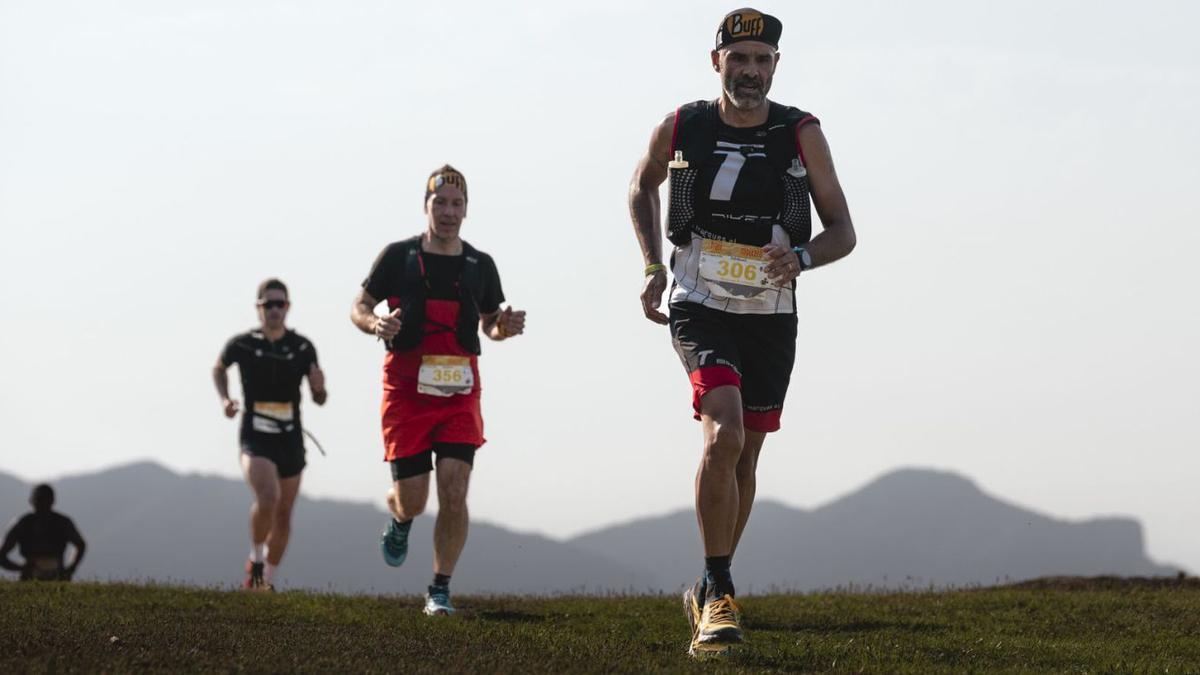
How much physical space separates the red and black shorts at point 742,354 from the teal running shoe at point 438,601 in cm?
327

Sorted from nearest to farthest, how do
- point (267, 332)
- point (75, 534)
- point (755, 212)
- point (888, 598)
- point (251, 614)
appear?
point (755, 212) < point (251, 614) < point (888, 598) < point (267, 332) < point (75, 534)

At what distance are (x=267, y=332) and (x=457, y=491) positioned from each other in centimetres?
489

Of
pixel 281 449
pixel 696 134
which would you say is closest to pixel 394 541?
pixel 281 449

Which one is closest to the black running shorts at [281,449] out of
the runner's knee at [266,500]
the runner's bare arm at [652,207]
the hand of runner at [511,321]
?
the runner's knee at [266,500]

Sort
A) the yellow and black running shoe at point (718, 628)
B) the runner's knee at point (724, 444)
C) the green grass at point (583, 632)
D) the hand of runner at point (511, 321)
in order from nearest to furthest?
the green grass at point (583, 632) → the yellow and black running shoe at point (718, 628) → the runner's knee at point (724, 444) → the hand of runner at point (511, 321)

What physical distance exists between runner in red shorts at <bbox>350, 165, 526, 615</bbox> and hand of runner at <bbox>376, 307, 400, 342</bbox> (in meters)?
0.01

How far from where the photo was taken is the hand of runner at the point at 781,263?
27.4 ft

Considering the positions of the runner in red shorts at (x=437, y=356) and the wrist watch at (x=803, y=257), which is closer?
the wrist watch at (x=803, y=257)

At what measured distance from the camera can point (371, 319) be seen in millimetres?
11641

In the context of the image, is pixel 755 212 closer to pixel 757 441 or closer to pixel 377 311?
pixel 757 441

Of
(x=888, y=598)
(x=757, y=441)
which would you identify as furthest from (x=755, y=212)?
(x=888, y=598)

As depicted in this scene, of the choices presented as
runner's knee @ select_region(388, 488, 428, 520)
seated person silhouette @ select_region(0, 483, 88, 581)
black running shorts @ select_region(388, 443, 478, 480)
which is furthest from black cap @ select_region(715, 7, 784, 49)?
seated person silhouette @ select_region(0, 483, 88, 581)

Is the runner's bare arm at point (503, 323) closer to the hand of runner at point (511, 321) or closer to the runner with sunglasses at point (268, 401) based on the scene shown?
the hand of runner at point (511, 321)

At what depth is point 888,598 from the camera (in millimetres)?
13047
